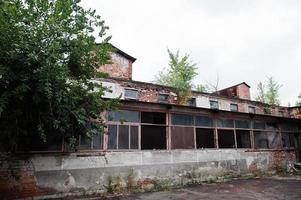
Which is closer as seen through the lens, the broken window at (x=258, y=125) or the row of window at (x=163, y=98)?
the broken window at (x=258, y=125)

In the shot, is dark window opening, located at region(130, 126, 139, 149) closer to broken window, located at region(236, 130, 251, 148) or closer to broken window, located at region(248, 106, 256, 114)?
broken window, located at region(236, 130, 251, 148)

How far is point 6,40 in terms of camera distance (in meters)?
6.25

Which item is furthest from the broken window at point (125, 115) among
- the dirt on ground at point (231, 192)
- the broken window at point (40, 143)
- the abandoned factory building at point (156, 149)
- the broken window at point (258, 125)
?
the broken window at point (258, 125)

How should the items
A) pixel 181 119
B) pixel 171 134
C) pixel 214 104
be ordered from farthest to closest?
pixel 214 104 → pixel 181 119 → pixel 171 134

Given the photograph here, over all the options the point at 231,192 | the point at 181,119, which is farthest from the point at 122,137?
the point at 231,192

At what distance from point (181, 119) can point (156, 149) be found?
6.91 ft

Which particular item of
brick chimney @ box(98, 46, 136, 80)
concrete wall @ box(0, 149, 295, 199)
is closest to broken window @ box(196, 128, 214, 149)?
concrete wall @ box(0, 149, 295, 199)

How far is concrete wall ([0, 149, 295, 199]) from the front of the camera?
8.05 metres

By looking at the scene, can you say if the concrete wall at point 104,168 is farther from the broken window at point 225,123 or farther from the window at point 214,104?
the window at point 214,104

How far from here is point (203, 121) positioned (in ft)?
42.1

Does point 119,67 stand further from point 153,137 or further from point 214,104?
point 214,104

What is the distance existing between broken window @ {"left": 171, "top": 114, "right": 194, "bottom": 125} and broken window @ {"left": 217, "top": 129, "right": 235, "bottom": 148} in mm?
2109

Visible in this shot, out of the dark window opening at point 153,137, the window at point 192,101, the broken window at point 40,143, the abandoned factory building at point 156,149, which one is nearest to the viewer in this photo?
the broken window at point 40,143

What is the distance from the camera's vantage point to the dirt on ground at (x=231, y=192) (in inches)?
337
